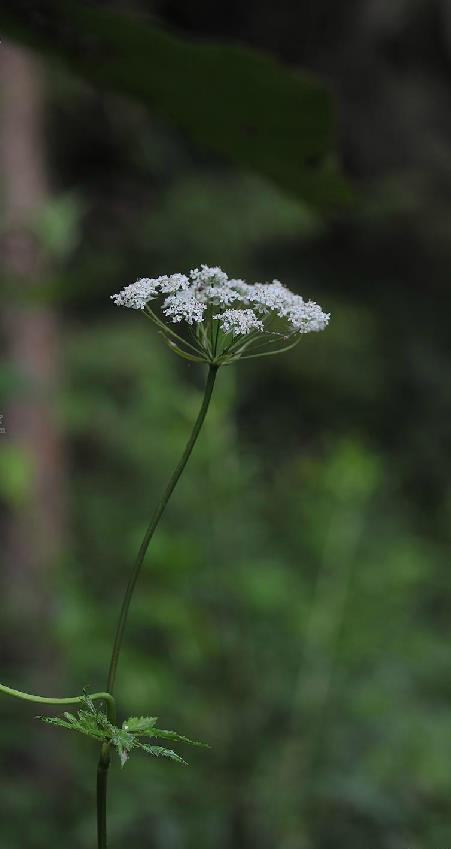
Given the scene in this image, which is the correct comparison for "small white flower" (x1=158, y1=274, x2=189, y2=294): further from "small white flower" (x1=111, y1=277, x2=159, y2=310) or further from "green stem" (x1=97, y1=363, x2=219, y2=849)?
"green stem" (x1=97, y1=363, x2=219, y2=849)

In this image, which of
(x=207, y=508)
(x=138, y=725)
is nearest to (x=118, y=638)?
(x=138, y=725)

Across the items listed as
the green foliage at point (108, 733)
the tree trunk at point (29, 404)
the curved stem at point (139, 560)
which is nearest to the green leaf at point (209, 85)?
the curved stem at point (139, 560)

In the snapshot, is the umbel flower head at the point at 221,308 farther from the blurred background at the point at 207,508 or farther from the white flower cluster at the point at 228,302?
the blurred background at the point at 207,508

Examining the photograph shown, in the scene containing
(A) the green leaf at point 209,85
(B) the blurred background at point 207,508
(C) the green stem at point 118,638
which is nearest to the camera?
(C) the green stem at point 118,638

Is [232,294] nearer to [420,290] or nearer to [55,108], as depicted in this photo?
[55,108]

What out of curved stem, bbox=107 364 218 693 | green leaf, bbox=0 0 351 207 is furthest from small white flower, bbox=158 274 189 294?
green leaf, bbox=0 0 351 207

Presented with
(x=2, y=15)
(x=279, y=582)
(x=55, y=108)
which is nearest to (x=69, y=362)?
(x=55, y=108)

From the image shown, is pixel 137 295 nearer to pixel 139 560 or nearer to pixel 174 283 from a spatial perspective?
pixel 174 283
